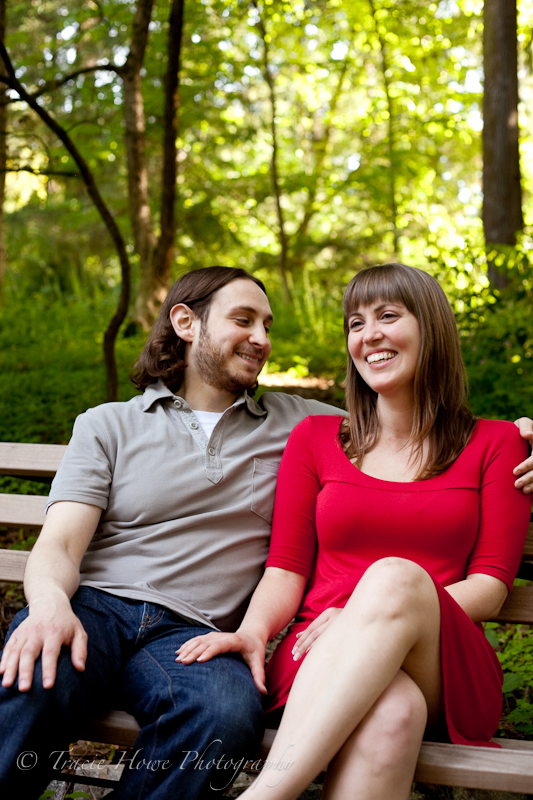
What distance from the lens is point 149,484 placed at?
7.19ft

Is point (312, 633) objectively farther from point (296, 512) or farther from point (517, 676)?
point (517, 676)

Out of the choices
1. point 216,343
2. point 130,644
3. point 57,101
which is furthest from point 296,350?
point 57,101

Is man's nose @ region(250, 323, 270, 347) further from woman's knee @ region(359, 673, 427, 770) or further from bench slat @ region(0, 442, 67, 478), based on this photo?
woman's knee @ region(359, 673, 427, 770)

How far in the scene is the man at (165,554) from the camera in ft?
5.42

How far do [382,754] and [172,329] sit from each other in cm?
163

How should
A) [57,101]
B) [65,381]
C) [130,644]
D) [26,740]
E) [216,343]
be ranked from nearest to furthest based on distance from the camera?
[26,740] < [130,644] < [216,343] < [65,381] < [57,101]

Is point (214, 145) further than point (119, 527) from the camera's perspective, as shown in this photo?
Yes

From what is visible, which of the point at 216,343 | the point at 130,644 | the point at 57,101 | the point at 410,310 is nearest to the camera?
the point at 130,644

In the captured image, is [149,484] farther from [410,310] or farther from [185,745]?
[410,310]

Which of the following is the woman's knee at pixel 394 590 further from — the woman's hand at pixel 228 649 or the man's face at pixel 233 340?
the man's face at pixel 233 340

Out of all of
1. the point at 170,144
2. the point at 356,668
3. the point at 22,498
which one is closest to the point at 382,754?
the point at 356,668

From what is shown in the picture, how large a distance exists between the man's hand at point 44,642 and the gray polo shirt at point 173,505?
0.93ft

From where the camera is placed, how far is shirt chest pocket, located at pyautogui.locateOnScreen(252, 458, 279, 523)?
227 cm

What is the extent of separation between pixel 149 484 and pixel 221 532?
0.28 metres
